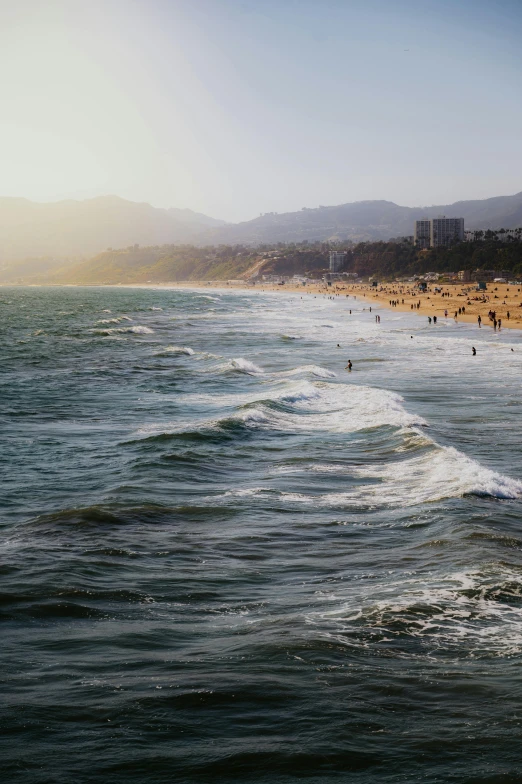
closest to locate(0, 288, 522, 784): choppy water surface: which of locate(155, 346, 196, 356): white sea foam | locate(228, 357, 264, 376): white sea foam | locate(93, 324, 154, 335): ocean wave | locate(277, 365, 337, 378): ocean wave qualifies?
locate(277, 365, 337, 378): ocean wave

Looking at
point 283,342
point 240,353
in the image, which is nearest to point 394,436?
point 240,353

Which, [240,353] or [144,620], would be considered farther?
[240,353]

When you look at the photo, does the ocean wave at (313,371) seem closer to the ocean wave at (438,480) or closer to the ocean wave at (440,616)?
the ocean wave at (438,480)

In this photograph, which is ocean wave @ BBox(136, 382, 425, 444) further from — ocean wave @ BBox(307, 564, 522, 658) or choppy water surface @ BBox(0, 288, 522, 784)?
ocean wave @ BBox(307, 564, 522, 658)

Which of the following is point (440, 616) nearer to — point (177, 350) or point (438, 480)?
point (438, 480)

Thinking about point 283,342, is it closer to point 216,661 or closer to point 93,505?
point 93,505

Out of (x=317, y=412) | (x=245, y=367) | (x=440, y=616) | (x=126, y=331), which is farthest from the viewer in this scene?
(x=126, y=331)

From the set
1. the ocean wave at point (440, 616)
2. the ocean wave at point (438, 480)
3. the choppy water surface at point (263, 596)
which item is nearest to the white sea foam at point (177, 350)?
the choppy water surface at point (263, 596)

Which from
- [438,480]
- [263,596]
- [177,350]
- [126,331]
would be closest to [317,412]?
[438,480]
